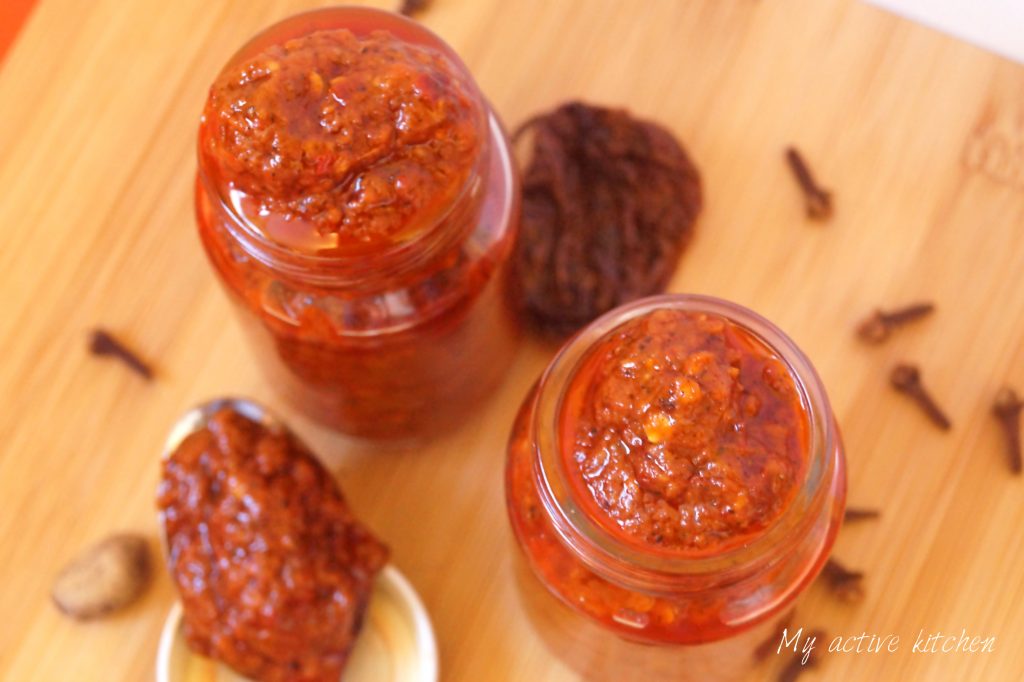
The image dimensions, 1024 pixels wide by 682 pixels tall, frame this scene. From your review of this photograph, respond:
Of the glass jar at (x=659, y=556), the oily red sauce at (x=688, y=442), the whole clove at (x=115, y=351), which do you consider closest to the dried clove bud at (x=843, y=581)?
the glass jar at (x=659, y=556)

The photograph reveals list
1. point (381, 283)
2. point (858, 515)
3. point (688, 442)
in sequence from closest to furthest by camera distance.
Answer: point (688, 442), point (381, 283), point (858, 515)

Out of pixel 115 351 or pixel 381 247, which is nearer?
pixel 381 247

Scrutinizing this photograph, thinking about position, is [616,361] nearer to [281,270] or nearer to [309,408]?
[281,270]

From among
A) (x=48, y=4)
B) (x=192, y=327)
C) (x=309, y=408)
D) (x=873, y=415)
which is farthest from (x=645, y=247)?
(x=48, y=4)

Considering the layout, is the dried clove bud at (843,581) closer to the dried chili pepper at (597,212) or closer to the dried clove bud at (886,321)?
the dried clove bud at (886,321)

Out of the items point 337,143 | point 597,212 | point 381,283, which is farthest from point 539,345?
point 337,143

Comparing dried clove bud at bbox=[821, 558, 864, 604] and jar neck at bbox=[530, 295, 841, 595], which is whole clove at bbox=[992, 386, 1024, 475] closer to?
dried clove bud at bbox=[821, 558, 864, 604]

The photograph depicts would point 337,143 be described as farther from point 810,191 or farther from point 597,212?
point 810,191

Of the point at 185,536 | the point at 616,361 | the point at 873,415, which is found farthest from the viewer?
the point at 873,415
